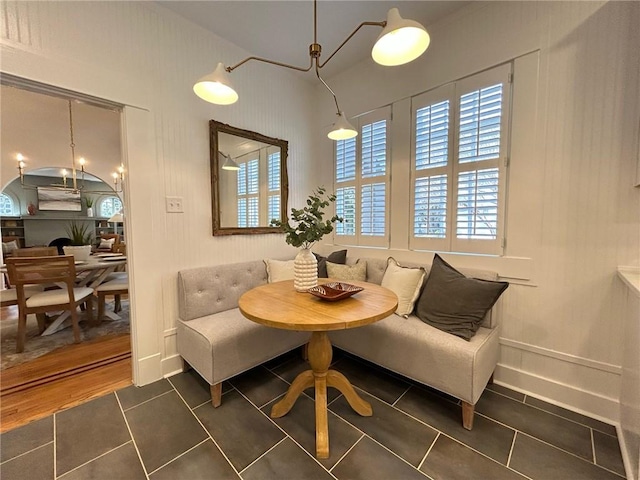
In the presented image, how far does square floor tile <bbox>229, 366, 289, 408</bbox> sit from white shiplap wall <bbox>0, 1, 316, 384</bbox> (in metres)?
0.60

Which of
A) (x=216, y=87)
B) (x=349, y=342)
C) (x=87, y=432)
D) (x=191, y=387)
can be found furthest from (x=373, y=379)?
(x=216, y=87)

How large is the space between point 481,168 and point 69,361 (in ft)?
12.6

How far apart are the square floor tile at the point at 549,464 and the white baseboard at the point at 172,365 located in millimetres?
2251

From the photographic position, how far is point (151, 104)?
75.2 inches

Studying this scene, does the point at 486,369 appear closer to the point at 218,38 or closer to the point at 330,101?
the point at 330,101

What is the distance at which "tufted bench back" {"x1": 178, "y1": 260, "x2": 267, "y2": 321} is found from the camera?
199cm

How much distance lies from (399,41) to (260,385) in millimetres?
2276

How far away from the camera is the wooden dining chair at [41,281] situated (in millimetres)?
2355

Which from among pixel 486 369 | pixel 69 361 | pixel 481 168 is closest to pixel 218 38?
pixel 481 168

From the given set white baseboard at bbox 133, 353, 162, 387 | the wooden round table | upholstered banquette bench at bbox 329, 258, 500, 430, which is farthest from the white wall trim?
white baseboard at bbox 133, 353, 162, 387

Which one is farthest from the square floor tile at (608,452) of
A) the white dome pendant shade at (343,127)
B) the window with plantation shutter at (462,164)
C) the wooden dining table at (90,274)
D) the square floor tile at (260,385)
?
the wooden dining table at (90,274)

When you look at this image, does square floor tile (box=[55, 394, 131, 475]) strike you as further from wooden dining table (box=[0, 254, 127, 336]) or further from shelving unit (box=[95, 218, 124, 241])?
shelving unit (box=[95, 218, 124, 241])

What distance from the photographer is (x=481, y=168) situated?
194cm

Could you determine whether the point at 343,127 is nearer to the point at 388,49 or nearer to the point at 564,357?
the point at 388,49
